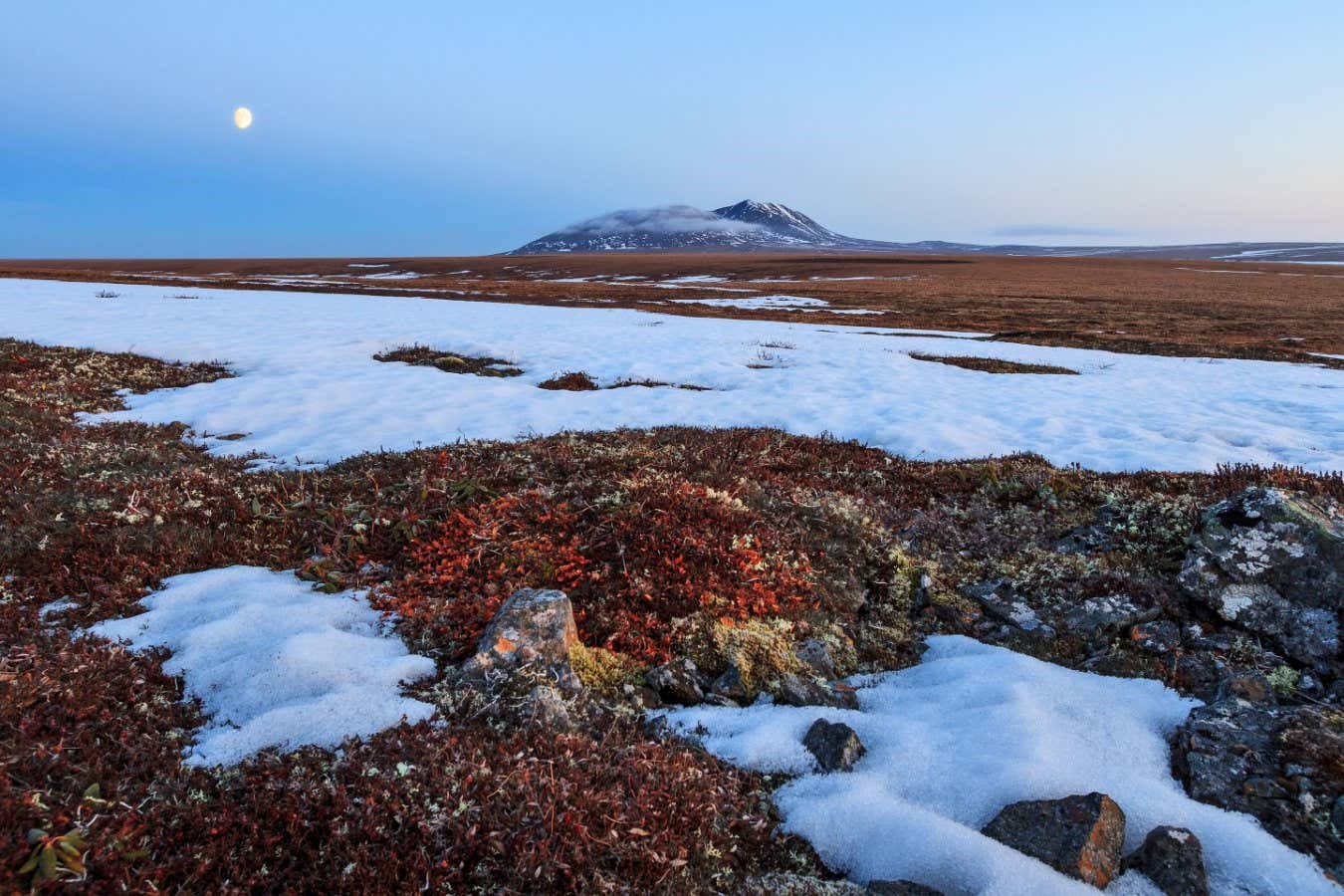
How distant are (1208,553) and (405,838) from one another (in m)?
7.55

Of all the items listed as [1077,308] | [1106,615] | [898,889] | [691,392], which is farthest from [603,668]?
[1077,308]

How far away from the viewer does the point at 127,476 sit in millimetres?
9055

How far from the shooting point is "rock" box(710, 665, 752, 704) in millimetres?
5691

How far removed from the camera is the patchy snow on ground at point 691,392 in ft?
44.5

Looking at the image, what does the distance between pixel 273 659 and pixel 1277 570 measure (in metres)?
8.77

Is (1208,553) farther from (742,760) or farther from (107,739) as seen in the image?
(107,739)

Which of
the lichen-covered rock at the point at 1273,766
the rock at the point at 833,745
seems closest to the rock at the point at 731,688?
the rock at the point at 833,745

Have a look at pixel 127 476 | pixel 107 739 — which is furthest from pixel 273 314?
pixel 107 739

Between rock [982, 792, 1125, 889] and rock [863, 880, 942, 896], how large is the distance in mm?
610

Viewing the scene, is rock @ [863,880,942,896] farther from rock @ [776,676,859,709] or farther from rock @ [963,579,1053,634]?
rock @ [963,579,1053,634]

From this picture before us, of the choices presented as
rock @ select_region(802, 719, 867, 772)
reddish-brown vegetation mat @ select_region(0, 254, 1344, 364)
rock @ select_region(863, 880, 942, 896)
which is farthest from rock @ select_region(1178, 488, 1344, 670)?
reddish-brown vegetation mat @ select_region(0, 254, 1344, 364)

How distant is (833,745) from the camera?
190 inches

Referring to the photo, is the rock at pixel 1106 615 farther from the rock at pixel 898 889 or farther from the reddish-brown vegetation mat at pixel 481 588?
the rock at pixel 898 889

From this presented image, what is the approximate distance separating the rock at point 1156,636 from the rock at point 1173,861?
9.23ft
